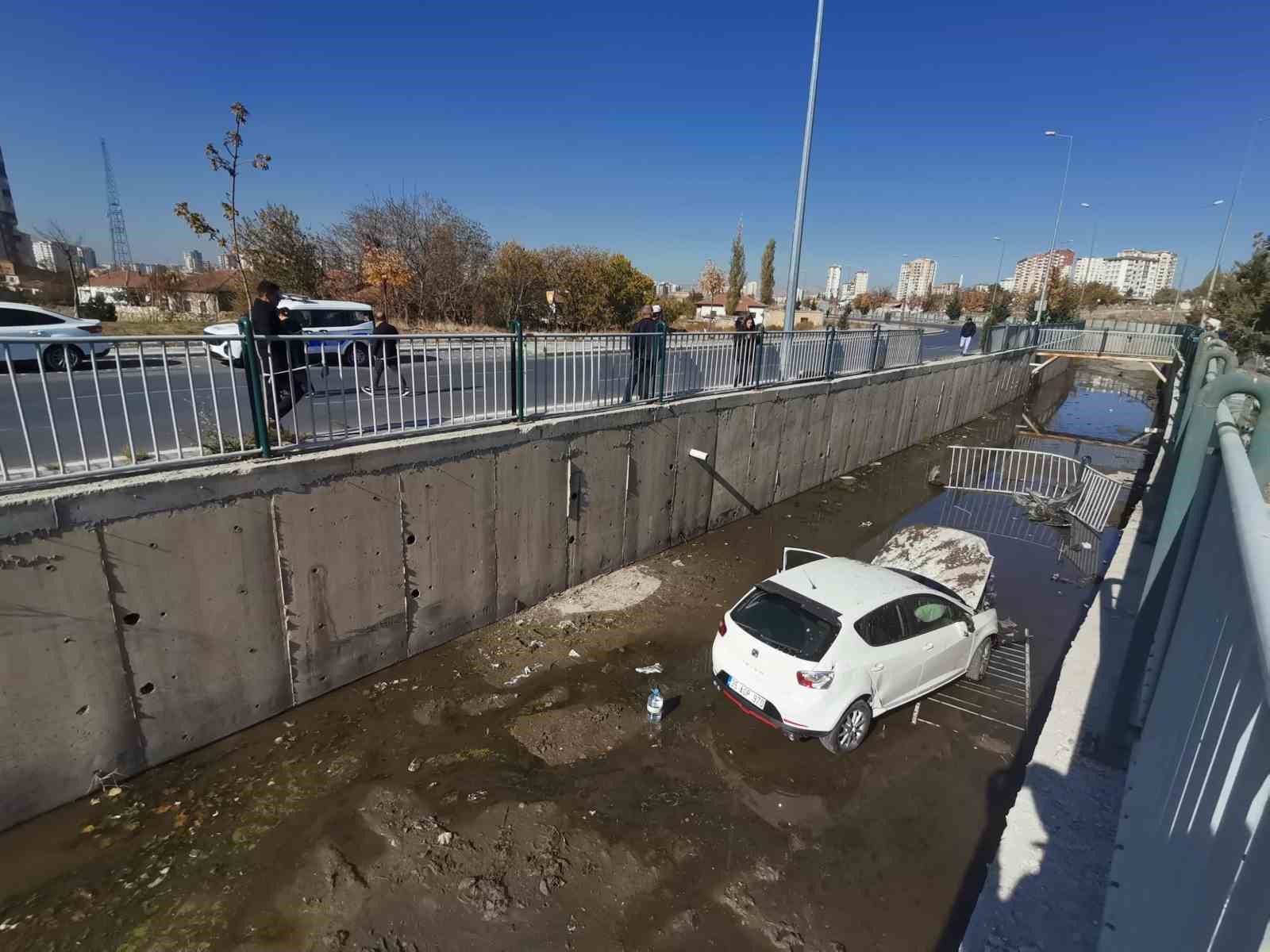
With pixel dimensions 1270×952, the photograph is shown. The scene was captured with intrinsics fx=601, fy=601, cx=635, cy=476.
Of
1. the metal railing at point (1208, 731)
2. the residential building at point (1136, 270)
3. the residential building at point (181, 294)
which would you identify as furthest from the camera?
the residential building at point (1136, 270)

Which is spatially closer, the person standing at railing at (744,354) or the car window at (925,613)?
the car window at (925,613)

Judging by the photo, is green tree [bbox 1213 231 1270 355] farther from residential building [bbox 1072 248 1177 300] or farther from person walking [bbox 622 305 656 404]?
residential building [bbox 1072 248 1177 300]

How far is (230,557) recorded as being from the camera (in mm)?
5238

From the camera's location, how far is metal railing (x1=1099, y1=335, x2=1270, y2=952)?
1.24m

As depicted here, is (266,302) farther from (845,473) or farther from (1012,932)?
(845,473)

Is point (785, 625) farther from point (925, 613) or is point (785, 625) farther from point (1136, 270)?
point (1136, 270)

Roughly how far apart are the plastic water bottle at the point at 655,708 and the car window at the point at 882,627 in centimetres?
202

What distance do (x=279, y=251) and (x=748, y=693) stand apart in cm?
2903

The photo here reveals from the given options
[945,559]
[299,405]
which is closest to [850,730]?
[945,559]

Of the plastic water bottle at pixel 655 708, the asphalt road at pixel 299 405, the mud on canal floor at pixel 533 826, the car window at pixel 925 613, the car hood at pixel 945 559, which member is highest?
the asphalt road at pixel 299 405

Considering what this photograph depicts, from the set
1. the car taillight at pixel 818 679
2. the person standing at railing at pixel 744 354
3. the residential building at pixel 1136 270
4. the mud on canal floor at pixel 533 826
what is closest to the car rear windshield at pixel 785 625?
the car taillight at pixel 818 679

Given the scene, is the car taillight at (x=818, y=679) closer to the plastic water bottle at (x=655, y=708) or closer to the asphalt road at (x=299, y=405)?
the plastic water bottle at (x=655, y=708)

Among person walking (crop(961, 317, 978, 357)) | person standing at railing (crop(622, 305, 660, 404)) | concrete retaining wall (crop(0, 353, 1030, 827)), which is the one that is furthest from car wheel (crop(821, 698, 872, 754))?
person walking (crop(961, 317, 978, 357))

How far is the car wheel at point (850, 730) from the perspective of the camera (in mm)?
5426
